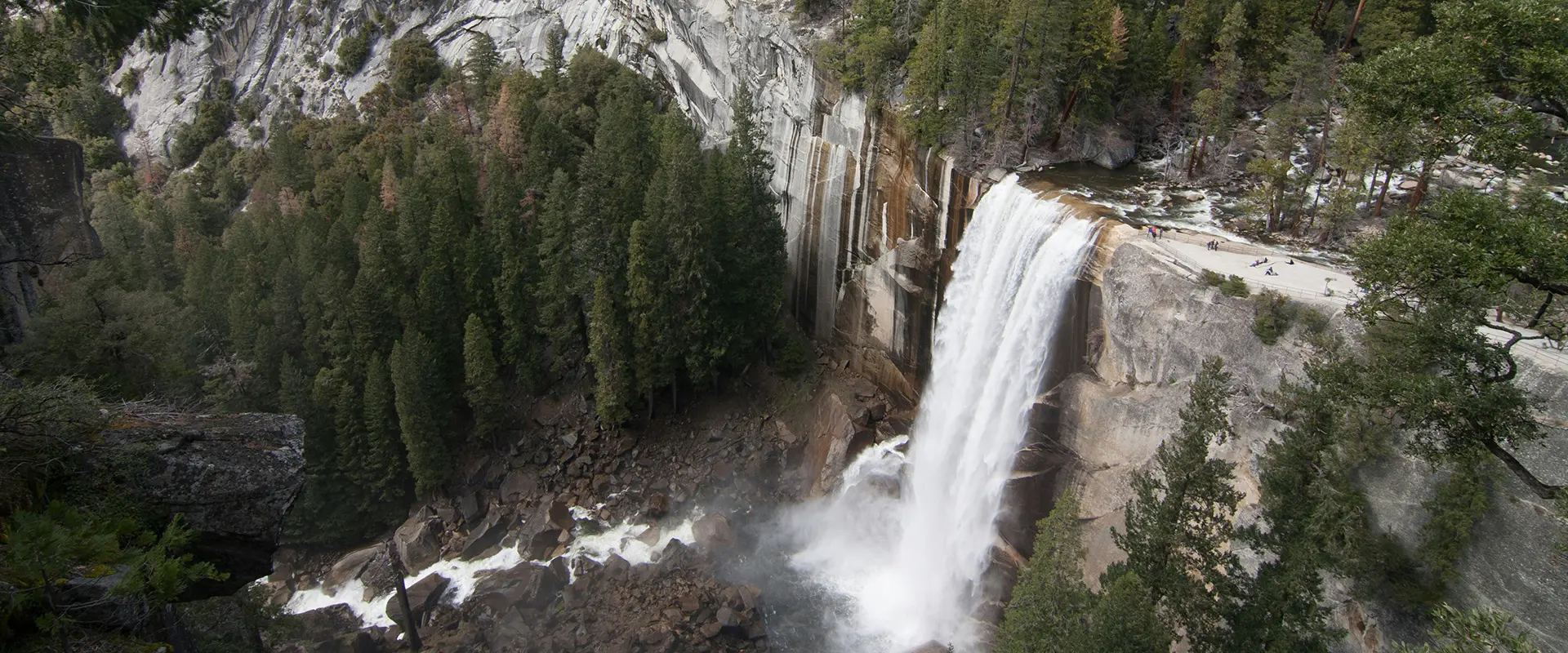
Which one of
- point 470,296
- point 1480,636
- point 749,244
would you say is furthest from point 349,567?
point 1480,636

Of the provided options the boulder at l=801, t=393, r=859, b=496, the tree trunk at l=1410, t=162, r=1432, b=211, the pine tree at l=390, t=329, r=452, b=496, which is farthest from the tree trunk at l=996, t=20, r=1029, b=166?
the pine tree at l=390, t=329, r=452, b=496

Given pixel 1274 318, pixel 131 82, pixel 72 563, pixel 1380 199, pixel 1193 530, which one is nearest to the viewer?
pixel 72 563

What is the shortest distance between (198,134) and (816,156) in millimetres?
57949

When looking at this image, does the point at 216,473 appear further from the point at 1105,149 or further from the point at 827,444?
the point at 1105,149

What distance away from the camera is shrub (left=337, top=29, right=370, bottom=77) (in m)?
64.6

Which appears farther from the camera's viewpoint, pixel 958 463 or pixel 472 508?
pixel 472 508

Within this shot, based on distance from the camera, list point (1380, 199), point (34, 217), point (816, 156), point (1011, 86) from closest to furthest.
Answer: point (34, 217)
point (1380, 199)
point (1011, 86)
point (816, 156)

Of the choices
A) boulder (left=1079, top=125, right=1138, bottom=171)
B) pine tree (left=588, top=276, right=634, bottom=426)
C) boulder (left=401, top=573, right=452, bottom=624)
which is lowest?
boulder (left=401, top=573, right=452, bottom=624)

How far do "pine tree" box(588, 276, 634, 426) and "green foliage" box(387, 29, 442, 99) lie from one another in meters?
35.4

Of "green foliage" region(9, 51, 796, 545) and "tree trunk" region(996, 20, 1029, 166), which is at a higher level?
"tree trunk" region(996, 20, 1029, 166)

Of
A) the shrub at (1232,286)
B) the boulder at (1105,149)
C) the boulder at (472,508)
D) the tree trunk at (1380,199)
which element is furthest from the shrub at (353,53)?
the tree trunk at (1380,199)

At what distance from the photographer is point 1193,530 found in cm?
1672

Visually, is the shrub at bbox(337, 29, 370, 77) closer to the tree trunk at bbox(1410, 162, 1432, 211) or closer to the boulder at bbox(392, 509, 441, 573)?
the boulder at bbox(392, 509, 441, 573)

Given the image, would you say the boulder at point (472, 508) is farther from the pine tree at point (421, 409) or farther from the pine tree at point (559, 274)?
the pine tree at point (559, 274)
